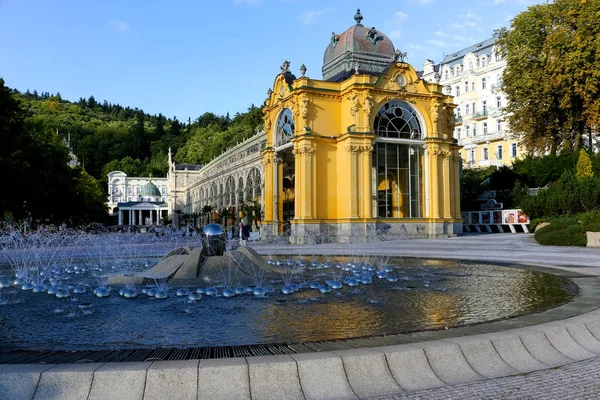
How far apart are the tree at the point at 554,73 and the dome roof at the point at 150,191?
103165mm

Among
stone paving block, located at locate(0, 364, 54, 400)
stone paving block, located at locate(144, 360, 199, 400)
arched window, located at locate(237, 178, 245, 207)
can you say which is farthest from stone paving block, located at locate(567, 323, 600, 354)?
arched window, located at locate(237, 178, 245, 207)

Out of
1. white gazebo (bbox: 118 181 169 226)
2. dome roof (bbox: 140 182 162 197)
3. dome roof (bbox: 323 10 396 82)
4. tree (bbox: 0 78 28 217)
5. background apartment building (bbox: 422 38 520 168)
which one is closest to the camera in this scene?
tree (bbox: 0 78 28 217)

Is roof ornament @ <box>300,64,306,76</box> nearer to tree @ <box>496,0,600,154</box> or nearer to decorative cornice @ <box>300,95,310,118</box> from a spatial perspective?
decorative cornice @ <box>300,95,310,118</box>

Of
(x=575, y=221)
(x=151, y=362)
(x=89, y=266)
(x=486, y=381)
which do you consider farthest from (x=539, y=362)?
(x=575, y=221)

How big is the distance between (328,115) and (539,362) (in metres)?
33.5

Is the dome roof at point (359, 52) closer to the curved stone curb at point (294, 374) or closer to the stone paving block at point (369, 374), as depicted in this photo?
the curved stone curb at point (294, 374)

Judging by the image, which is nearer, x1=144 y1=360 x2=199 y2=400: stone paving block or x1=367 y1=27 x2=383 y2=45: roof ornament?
x1=144 y1=360 x2=199 y2=400: stone paving block

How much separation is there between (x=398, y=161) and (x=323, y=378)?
1397 inches

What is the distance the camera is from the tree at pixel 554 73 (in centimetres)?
3794

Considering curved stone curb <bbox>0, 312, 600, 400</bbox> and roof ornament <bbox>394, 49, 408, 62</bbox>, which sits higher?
roof ornament <bbox>394, 49, 408, 62</bbox>

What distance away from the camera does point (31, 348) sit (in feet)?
19.1

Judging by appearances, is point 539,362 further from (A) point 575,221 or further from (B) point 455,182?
(B) point 455,182

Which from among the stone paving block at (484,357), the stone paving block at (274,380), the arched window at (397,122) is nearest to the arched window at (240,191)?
the arched window at (397,122)

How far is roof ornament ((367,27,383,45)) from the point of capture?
43.2 metres
